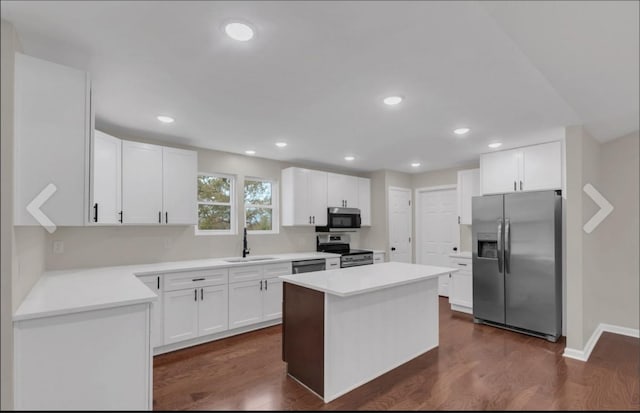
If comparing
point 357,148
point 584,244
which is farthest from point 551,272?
point 357,148

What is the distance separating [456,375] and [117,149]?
12.9 feet

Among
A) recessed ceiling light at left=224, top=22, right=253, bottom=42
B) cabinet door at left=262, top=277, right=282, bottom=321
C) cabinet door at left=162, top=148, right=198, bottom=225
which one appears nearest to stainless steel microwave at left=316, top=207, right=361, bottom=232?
cabinet door at left=262, top=277, right=282, bottom=321

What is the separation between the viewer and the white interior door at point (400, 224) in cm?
596

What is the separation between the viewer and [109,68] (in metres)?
2.13

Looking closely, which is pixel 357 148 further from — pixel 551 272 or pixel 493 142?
pixel 551 272

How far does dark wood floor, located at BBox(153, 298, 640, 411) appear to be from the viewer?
2373 millimetres

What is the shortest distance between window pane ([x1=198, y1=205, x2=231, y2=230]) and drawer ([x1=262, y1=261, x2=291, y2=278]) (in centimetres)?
92

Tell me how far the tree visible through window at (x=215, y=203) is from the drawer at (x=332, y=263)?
148cm

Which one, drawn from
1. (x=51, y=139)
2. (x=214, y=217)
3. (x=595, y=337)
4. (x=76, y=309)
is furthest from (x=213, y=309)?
(x=595, y=337)

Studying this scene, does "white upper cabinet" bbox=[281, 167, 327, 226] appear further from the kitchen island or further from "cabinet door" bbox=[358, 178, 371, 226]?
the kitchen island

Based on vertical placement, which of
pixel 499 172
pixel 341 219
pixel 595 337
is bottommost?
pixel 595 337

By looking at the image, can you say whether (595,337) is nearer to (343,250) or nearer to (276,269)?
(343,250)

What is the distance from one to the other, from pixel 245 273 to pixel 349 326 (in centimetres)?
180

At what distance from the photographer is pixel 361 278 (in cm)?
Answer: 284
